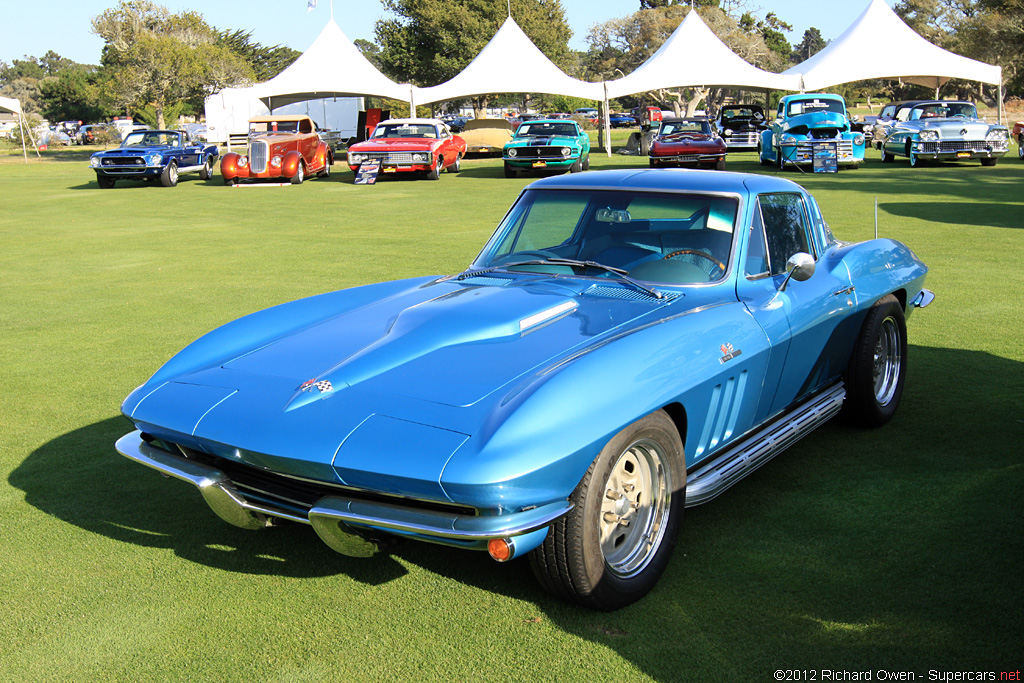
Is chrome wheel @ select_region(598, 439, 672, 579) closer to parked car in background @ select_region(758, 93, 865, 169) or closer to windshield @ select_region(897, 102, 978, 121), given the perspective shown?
parked car in background @ select_region(758, 93, 865, 169)

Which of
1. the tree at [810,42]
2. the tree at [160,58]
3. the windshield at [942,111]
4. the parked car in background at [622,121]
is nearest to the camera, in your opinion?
the windshield at [942,111]

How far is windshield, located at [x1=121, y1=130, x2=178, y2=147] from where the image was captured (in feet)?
77.0

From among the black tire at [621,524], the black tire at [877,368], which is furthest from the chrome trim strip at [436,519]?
the black tire at [877,368]

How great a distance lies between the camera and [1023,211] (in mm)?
13078

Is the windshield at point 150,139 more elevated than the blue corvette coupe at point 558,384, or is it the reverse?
the windshield at point 150,139

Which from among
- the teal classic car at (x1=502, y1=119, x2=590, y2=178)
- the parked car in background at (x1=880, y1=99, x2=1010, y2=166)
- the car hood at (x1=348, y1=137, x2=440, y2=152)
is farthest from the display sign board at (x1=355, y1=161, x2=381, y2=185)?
the parked car in background at (x1=880, y1=99, x2=1010, y2=166)

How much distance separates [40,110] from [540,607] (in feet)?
290

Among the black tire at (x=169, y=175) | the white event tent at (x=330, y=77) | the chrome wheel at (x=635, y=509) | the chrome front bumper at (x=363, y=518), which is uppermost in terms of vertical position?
the white event tent at (x=330, y=77)

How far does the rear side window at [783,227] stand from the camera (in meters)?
4.14

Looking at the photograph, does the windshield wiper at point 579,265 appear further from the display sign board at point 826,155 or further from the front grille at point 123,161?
the front grille at point 123,161

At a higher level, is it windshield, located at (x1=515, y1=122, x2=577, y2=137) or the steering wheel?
windshield, located at (x1=515, y1=122, x2=577, y2=137)

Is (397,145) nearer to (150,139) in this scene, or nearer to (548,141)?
(548,141)

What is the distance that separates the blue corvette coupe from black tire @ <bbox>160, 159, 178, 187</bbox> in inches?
807

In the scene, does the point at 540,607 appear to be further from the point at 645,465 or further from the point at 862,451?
the point at 862,451
